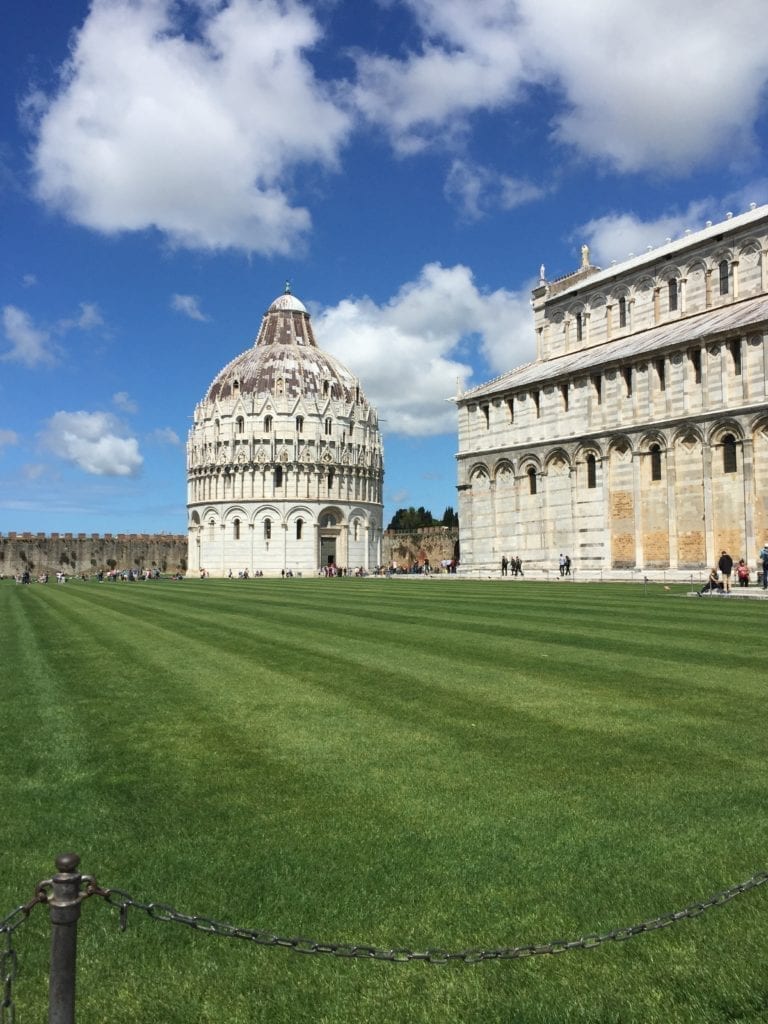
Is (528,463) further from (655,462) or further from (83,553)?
(83,553)

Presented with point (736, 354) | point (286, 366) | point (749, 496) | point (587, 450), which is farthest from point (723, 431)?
point (286, 366)

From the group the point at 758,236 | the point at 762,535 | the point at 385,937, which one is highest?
the point at 758,236

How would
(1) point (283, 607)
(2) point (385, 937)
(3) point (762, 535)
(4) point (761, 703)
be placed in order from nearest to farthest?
(2) point (385, 937), (4) point (761, 703), (1) point (283, 607), (3) point (762, 535)

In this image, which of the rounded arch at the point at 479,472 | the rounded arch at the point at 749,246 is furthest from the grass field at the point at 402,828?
the rounded arch at the point at 479,472

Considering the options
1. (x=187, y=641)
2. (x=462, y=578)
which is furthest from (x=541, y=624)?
(x=462, y=578)

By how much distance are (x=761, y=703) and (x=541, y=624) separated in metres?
8.37

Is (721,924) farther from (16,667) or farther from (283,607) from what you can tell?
(283,607)

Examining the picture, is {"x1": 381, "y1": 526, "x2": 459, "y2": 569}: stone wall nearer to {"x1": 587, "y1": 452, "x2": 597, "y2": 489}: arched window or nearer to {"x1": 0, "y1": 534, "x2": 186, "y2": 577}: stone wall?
{"x1": 0, "y1": 534, "x2": 186, "y2": 577}: stone wall

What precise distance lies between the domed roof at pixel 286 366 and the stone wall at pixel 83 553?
20.1 metres

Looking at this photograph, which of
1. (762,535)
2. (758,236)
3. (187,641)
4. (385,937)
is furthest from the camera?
(758,236)

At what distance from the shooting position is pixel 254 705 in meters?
9.87

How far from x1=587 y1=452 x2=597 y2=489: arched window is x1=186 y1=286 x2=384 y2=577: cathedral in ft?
171

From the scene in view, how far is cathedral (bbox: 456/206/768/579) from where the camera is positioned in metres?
37.4

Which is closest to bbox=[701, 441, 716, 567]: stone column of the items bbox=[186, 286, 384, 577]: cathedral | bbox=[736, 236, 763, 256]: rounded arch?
bbox=[736, 236, 763, 256]: rounded arch
